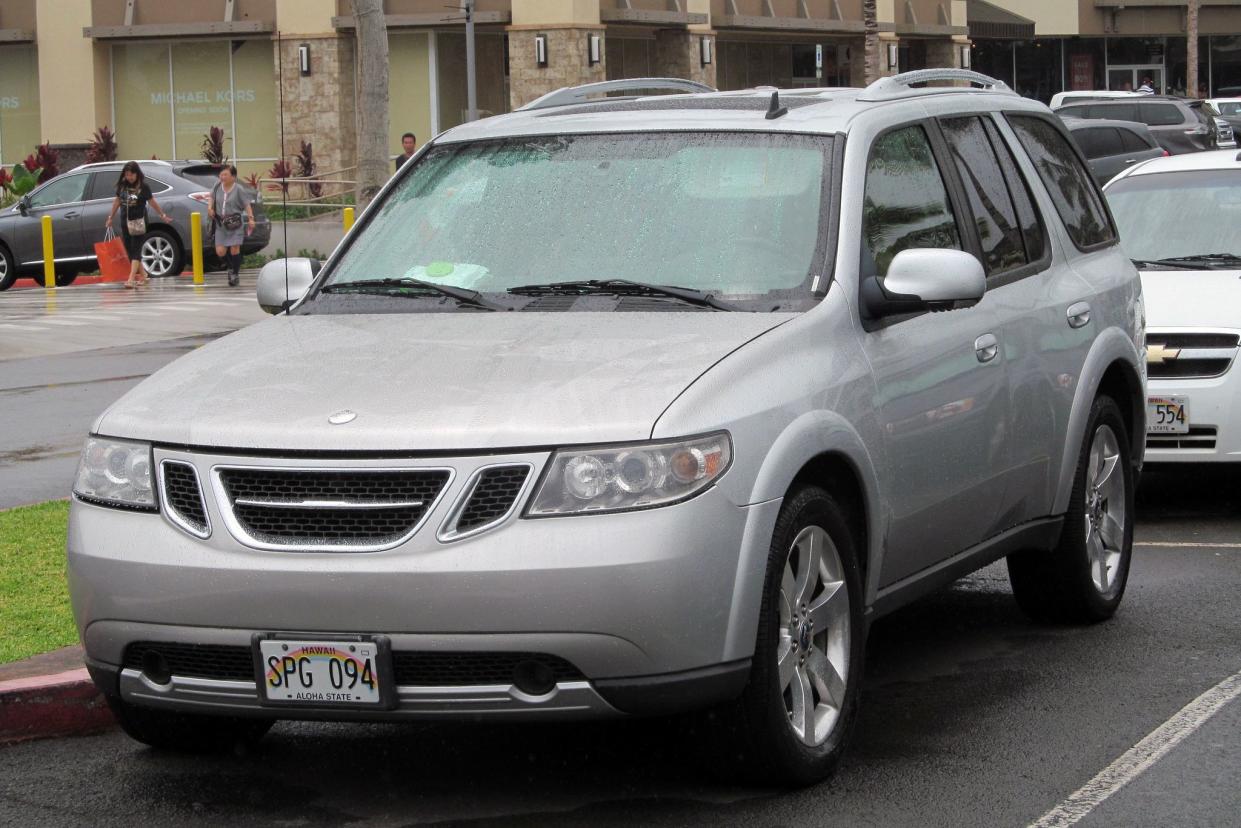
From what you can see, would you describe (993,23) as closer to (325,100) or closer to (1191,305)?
(325,100)

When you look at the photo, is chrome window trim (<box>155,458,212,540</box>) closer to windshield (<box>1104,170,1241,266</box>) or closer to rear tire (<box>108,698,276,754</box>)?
rear tire (<box>108,698,276,754</box>)

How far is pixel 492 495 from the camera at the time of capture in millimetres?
4633

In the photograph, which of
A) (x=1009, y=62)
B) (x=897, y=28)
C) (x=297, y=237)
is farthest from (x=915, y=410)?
(x=1009, y=62)

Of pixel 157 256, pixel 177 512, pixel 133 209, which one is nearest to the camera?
pixel 177 512

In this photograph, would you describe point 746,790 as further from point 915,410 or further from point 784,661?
point 915,410

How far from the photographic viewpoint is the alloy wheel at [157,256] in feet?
98.4

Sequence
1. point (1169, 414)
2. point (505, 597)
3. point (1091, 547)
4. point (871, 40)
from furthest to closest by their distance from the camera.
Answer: point (871, 40) → point (1169, 414) → point (1091, 547) → point (505, 597)

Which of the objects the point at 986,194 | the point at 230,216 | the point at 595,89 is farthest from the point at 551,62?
the point at 986,194

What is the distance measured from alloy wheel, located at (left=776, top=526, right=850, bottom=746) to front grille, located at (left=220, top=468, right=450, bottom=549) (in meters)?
0.97

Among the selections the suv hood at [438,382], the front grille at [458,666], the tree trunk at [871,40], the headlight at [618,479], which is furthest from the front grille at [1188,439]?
the tree trunk at [871,40]

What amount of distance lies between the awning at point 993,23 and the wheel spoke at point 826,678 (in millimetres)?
56909

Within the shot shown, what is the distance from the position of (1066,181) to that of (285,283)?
3.06m

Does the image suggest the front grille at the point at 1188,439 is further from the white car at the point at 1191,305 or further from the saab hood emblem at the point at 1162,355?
the saab hood emblem at the point at 1162,355

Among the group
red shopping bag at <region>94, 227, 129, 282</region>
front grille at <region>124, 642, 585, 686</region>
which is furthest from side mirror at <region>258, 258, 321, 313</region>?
red shopping bag at <region>94, 227, 129, 282</region>
